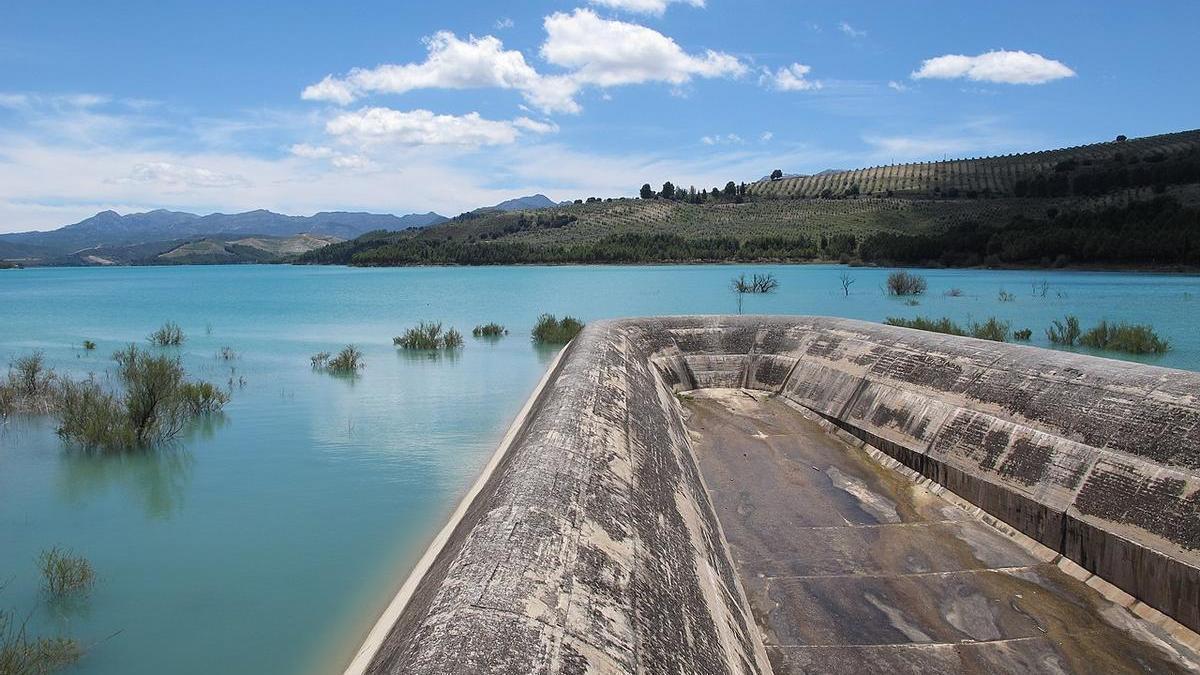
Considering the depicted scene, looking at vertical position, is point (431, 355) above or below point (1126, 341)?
below

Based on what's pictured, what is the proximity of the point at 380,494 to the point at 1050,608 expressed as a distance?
Answer: 7.27 meters

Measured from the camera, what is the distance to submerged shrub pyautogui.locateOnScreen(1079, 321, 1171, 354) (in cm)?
1850

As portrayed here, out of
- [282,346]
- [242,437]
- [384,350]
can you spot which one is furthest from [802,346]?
[282,346]

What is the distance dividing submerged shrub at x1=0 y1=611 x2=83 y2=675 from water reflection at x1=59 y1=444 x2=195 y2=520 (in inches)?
134

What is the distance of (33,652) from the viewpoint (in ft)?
17.2

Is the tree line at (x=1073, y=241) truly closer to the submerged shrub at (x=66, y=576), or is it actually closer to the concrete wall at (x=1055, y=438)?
the concrete wall at (x=1055, y=438)

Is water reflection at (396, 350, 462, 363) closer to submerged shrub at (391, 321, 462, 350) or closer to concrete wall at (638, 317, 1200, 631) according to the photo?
submerged shrub at (391, 321, 462, 350)

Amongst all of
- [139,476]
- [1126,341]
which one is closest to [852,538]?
[139,476]

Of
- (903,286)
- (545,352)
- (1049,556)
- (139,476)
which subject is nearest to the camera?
(1049,556)

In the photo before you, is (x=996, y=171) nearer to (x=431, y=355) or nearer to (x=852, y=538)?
(x=431, y=355)

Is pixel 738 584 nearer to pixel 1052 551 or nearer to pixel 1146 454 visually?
pixel 1052 551

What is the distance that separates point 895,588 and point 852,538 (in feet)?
3.57

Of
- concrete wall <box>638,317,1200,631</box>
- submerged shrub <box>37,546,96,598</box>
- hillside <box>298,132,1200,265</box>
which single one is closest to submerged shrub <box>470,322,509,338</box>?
concrete wall <box>638,317,1200,631</box>

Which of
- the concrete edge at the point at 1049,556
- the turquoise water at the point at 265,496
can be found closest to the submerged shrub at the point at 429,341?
the turquoise water at the point at 265,496
